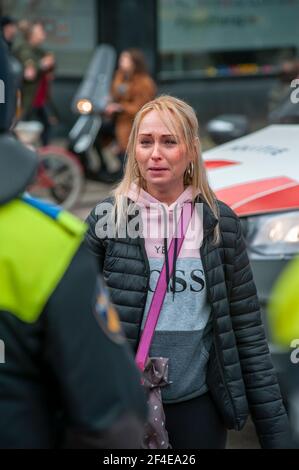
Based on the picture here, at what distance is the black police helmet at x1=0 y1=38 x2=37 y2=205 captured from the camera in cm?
197

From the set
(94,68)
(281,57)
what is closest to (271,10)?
(281,57)

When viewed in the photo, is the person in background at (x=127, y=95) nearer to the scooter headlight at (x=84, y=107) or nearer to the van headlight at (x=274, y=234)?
the scooter headlight at (x=84, y=107)

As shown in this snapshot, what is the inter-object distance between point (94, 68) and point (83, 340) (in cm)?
1041

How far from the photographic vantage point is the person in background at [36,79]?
12.2m

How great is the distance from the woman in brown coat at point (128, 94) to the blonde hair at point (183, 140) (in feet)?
26.1

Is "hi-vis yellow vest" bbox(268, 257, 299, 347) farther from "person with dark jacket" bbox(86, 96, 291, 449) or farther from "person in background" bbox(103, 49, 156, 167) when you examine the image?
"person in background" bbox(103, 49, 156, 167)

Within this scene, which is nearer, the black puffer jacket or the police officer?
the police officer

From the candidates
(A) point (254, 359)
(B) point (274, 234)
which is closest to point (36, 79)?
(B) point (274, 234)

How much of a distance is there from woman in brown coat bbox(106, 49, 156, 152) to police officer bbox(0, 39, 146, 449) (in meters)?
9.50

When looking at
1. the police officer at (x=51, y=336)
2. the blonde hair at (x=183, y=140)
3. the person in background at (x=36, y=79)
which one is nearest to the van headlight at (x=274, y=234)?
the blonde hair at (x=183, y=140)

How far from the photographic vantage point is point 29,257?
1950mm

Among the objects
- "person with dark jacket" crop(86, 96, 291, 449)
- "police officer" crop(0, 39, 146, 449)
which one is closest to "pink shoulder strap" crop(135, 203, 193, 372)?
"person with dark jacket" crop(86, 96, 291, 449)

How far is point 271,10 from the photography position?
16.3 m
